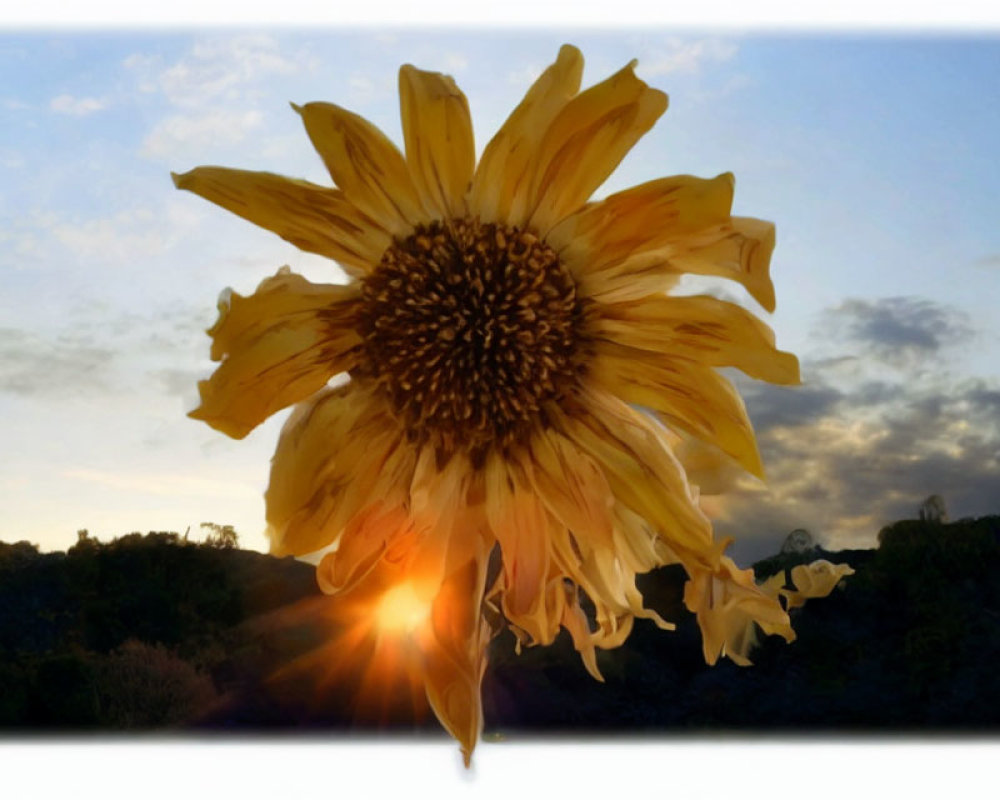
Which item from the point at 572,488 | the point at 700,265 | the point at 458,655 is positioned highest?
the point at 700,265

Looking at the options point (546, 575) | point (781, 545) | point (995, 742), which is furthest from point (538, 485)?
point (995, 742)

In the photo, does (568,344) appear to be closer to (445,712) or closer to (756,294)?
(756,294)

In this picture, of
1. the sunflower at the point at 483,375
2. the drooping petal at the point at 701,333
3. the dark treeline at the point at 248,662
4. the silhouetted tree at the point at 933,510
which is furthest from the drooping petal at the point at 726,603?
the silhouetted tree at the point at 933,510

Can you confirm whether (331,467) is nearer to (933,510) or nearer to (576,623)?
(576,623)

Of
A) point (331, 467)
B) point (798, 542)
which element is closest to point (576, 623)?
point (331, 467)

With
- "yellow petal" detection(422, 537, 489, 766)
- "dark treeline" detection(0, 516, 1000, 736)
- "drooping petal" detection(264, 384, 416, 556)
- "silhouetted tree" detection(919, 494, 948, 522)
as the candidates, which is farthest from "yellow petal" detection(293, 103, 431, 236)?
"silhouetted tree" detection(919, 494, 948, 522)

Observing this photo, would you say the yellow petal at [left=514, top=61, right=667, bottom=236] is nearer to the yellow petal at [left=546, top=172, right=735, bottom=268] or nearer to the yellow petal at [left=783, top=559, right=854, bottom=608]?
the yellow petal at [left=546, top=172, right=735, bottom=268]
